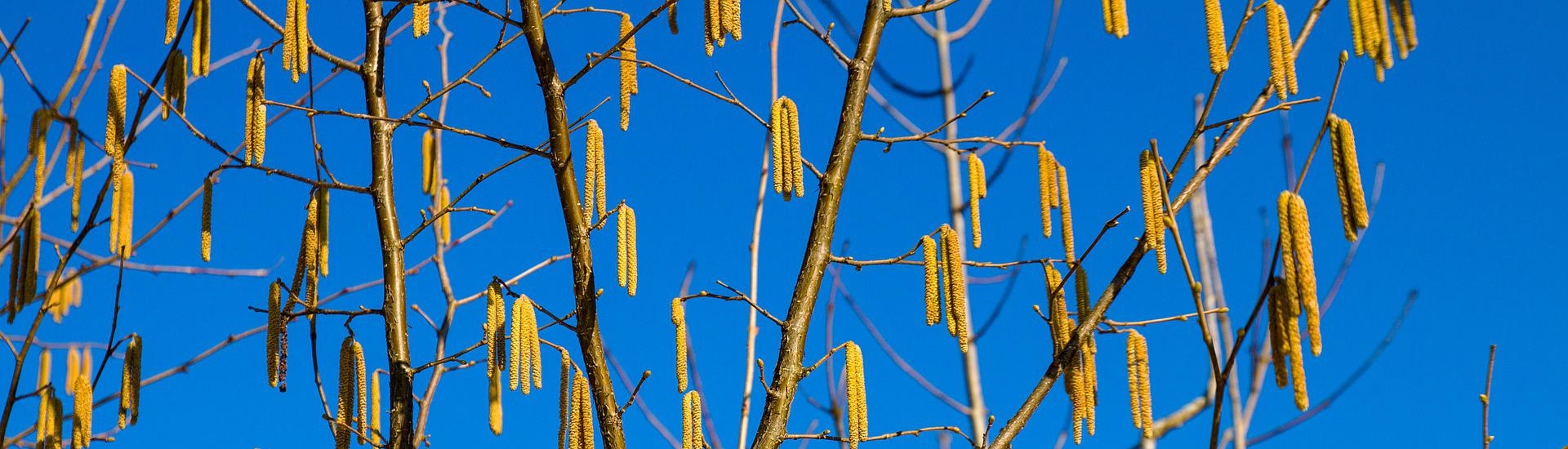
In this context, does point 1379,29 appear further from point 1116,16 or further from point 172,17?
point 172,17

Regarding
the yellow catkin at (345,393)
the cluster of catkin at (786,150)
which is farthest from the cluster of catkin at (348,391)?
the cluster of catkin at (786,150)

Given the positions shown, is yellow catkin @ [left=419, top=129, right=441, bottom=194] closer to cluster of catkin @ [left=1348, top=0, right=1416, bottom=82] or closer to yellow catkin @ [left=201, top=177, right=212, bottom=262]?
yellow catkin @ [left=201, top=177, right=212, bottom=262]

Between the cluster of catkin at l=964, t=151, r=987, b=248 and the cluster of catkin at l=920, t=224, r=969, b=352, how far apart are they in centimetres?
26

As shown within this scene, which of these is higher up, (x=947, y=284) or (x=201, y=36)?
(x=201, y=36)

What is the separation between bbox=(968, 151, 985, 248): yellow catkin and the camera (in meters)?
3.42

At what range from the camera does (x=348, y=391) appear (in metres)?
3.45

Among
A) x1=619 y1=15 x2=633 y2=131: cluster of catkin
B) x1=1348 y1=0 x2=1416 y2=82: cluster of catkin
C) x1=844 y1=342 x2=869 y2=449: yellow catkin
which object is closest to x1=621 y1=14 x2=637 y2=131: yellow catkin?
x1=619 y1=15 x2=633 y2=131: cluster of catkin

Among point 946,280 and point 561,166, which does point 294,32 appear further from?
point 946,280

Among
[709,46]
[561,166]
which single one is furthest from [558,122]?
[709,46]

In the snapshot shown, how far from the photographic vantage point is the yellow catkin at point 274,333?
337cm

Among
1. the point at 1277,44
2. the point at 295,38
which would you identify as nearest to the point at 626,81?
the point at 295,38

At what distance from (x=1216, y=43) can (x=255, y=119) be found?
7.05 feet

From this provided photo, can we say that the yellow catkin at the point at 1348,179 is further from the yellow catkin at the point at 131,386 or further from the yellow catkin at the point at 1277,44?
the yellow catkin at the point at 131,386

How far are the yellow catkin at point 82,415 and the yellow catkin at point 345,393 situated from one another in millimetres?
574
